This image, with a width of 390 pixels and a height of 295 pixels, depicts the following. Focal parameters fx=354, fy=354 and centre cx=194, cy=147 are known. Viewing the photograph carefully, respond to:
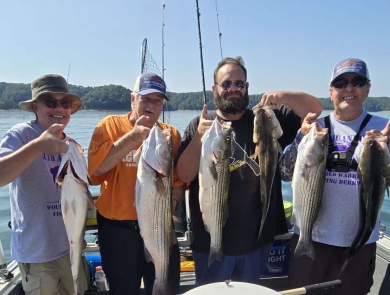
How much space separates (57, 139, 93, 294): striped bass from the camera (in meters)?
3.04

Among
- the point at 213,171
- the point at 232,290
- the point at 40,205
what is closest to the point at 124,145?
the point at 213,171

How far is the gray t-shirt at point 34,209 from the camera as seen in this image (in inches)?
131

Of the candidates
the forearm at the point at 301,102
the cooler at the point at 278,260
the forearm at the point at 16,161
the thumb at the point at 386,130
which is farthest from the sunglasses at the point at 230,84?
the cooler at the point at 278,260

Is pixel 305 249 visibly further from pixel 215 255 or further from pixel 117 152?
pixel 117 152

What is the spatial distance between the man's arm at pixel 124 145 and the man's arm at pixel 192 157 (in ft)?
1.61

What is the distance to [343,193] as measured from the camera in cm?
361

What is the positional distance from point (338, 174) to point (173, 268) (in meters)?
1.96

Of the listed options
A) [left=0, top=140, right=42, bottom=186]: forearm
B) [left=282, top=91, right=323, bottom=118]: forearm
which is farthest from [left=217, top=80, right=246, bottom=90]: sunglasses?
[left=0, top=140, right=42, bottom=186]: forearm

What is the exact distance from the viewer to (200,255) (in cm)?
372

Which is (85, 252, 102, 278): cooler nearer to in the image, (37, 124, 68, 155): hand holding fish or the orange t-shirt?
the orange t-shirt

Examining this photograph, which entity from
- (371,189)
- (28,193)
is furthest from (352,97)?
(28,193)

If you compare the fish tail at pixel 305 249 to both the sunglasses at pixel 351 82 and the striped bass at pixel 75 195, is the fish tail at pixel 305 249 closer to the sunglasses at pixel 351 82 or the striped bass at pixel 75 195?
the sunglasses at pixel 351 82

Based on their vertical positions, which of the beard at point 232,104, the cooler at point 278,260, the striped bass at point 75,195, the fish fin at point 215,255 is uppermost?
the beard at point 232,104

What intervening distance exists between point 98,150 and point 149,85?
822 mm
